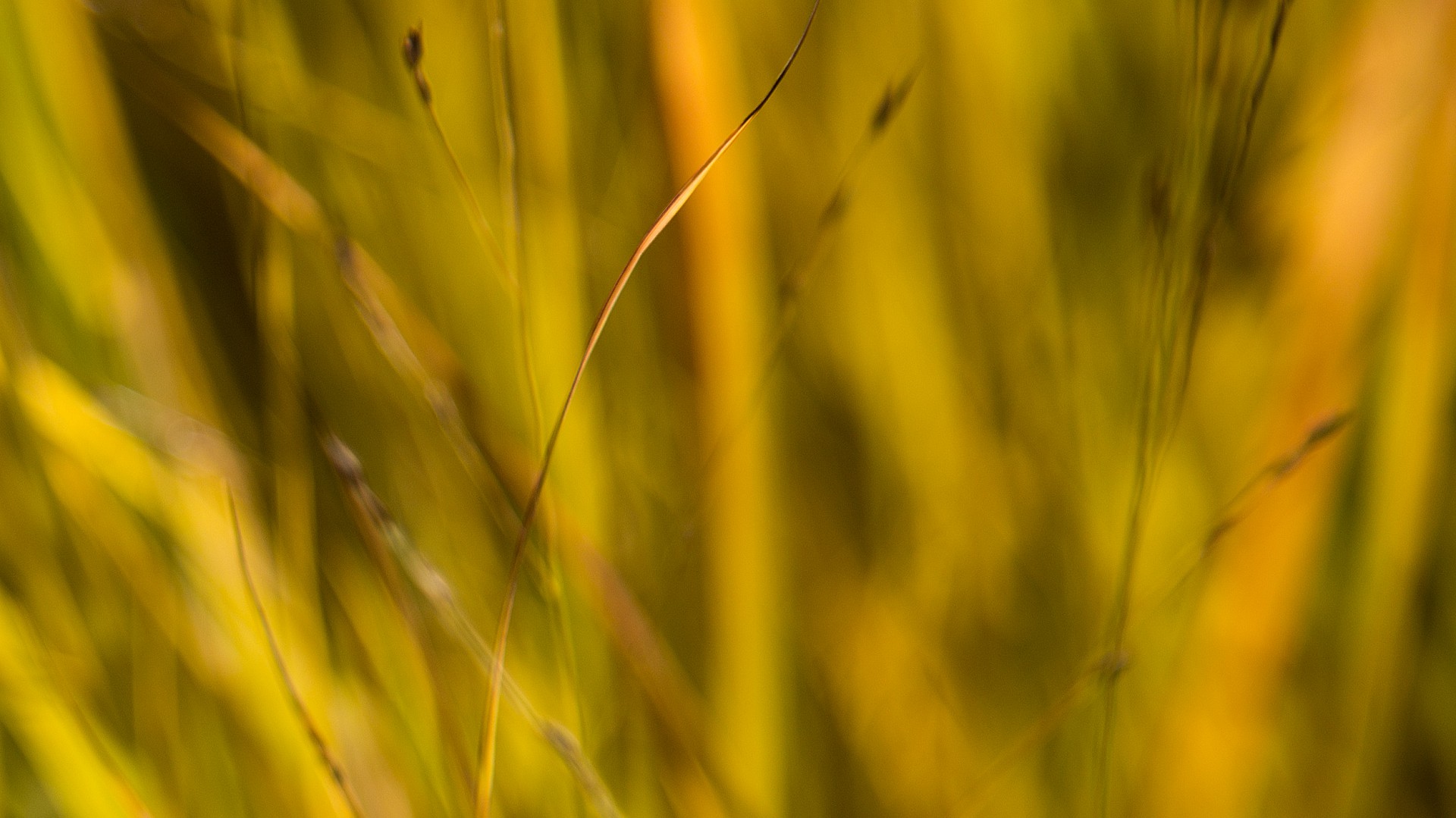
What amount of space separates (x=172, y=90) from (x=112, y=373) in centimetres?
14

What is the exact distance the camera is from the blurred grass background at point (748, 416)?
28 centimetres

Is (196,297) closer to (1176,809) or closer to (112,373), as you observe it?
(112,373)

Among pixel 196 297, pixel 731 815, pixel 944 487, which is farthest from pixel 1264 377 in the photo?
pixel 196 297

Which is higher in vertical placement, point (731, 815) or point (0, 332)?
point (0, 332)

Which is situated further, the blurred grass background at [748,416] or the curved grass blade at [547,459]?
the blurred grass background at [748,416]

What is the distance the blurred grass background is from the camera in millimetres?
283

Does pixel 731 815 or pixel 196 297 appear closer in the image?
pixel 731 815

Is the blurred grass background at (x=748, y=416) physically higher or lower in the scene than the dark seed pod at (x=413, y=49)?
lower

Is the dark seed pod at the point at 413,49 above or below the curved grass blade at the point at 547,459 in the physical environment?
above

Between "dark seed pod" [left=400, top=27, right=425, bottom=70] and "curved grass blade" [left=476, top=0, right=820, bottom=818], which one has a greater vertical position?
"dark seed pod" [left=400, top=27, right=425, bottom=70]

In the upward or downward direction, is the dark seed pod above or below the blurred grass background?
above

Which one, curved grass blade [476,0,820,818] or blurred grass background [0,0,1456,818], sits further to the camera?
blurred grass background [0,0,1456,818]

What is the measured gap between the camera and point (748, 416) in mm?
294

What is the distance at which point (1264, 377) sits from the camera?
0.32 metres
